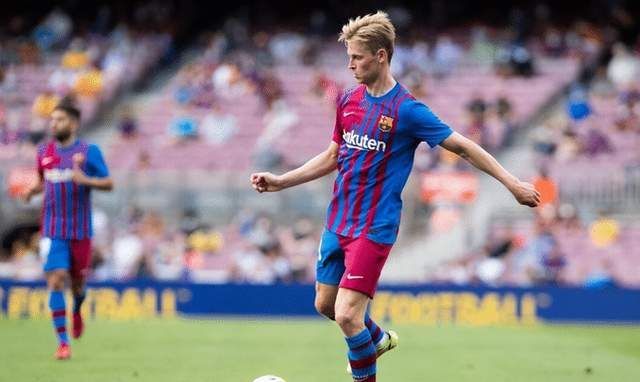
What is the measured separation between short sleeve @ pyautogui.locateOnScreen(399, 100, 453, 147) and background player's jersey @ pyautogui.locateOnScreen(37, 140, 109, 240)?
5.19 m

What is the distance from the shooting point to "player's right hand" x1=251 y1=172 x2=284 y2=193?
28.5ft

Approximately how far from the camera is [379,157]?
8531mm

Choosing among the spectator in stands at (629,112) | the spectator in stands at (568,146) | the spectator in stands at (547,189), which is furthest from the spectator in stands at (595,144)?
the spectator in stands at (547,189)

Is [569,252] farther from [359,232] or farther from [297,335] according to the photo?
[359,232]

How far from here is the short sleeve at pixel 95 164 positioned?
12.9 m

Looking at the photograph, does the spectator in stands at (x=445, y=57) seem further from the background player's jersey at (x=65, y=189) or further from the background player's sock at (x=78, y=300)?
the background player's jersey at (x=65, y=189)

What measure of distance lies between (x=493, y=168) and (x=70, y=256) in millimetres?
6101

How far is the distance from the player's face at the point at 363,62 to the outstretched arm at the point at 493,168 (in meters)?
0.66

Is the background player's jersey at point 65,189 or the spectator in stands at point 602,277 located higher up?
the background player's jersey at point 65,189

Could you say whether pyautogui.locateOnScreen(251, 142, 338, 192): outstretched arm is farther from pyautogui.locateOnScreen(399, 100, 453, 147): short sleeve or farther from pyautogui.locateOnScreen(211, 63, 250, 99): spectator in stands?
pyautogui.locateOnScreen(211, 63, 250, 99): spectator in stands

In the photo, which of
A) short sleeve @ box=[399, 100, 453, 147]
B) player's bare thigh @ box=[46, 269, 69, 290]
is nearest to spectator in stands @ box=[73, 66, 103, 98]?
player's bare thigh @ box=[46, 269, 69, 290]

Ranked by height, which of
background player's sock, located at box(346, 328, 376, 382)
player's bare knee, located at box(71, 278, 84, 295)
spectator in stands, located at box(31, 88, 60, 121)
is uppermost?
spectator in stands, located at box(31, 88, 60, 121)

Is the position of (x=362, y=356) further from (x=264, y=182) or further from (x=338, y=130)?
(x=338, y=130)

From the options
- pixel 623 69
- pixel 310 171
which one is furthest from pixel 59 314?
pixel 623 69
